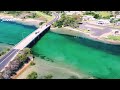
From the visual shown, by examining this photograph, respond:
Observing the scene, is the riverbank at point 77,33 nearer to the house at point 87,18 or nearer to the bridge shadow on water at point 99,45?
the bridge shadow on water at point 99,45

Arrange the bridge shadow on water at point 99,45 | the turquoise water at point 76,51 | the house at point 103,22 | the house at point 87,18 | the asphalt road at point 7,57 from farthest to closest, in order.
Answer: the house at point 103,22, the house at point 87,18, the bridge shadow on water at point 99,45, the turquoise water at point 76,51, the asphalt road at point 7,57

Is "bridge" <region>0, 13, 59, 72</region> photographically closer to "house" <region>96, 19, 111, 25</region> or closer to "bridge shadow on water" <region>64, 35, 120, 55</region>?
"bridge shadow on water" <region>64, 35, 120, 55</region>

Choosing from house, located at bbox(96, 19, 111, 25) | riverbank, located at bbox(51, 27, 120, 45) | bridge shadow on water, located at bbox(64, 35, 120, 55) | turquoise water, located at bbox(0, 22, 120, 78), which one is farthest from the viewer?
house, located at bbox(96, 19, 111, 25)

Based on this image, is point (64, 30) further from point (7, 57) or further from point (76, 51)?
point (7, 57)

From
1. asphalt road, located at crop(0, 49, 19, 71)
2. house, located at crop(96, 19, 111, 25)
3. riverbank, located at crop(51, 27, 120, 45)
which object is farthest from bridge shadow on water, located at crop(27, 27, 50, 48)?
house, located at crop(96, 19, 111, 25)

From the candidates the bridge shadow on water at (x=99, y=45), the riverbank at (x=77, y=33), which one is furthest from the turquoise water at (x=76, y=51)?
the riverbank at (x=77, y=33)

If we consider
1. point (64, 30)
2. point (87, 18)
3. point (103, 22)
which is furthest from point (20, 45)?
point (103, 22)
